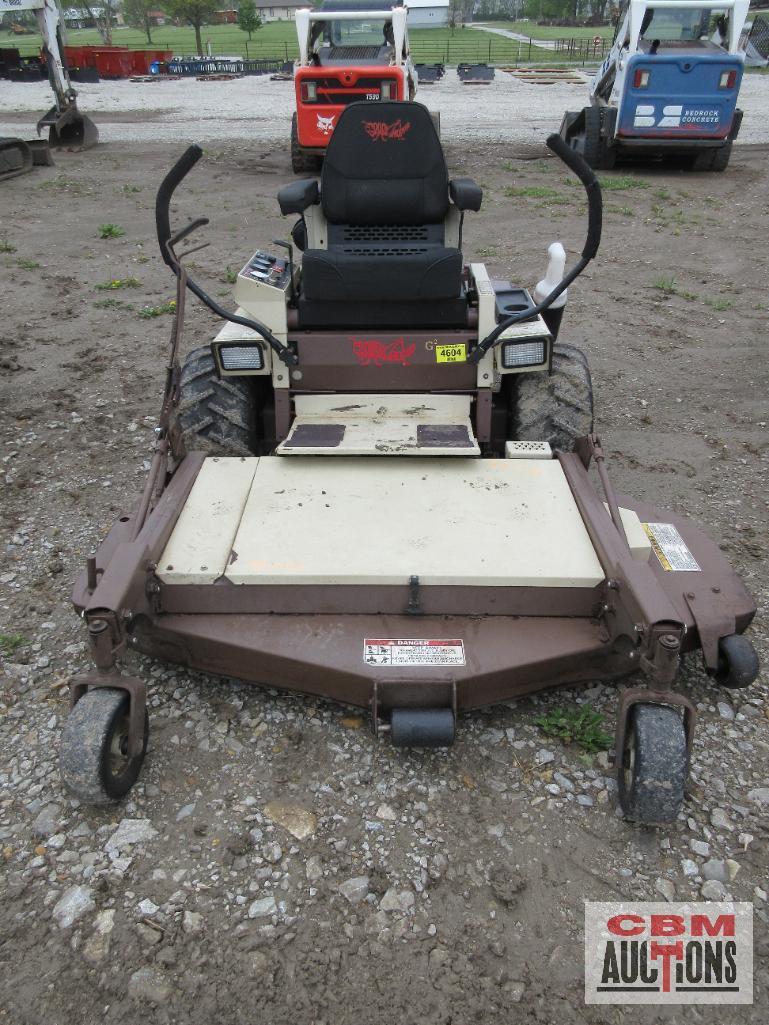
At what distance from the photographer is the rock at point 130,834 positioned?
2318 mm

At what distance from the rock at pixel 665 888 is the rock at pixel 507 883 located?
0.37m

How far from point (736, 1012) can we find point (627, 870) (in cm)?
41

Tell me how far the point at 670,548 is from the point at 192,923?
205 cm

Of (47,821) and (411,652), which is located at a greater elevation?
(411,652)

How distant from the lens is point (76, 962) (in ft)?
6.63

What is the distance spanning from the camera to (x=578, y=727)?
8.76 ft

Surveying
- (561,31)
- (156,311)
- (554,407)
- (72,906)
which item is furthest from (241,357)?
(561,31)

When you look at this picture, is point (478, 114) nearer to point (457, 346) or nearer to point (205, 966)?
point (457, 346)

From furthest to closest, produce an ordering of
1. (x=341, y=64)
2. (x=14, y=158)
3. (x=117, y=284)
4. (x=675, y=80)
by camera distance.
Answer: (x=14, y=158), (x=341, y=64), (x=675, y=80), (x=117, y=284)

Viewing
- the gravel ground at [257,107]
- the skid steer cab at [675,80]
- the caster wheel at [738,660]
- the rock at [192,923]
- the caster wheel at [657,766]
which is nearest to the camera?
the rock at [192,923]

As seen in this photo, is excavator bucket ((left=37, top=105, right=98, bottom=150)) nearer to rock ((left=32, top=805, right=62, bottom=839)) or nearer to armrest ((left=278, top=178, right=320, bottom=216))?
armrest ((left=278, top=178, right=320, bottom=216))

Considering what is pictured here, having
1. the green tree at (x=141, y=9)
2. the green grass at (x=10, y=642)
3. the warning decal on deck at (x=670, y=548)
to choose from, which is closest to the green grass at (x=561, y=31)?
the green tree at (x=141, y=9)

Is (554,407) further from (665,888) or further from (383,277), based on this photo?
(665,888)

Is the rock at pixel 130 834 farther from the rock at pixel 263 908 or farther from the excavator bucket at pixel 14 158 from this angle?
the excavator bucket at pixel 14 158
